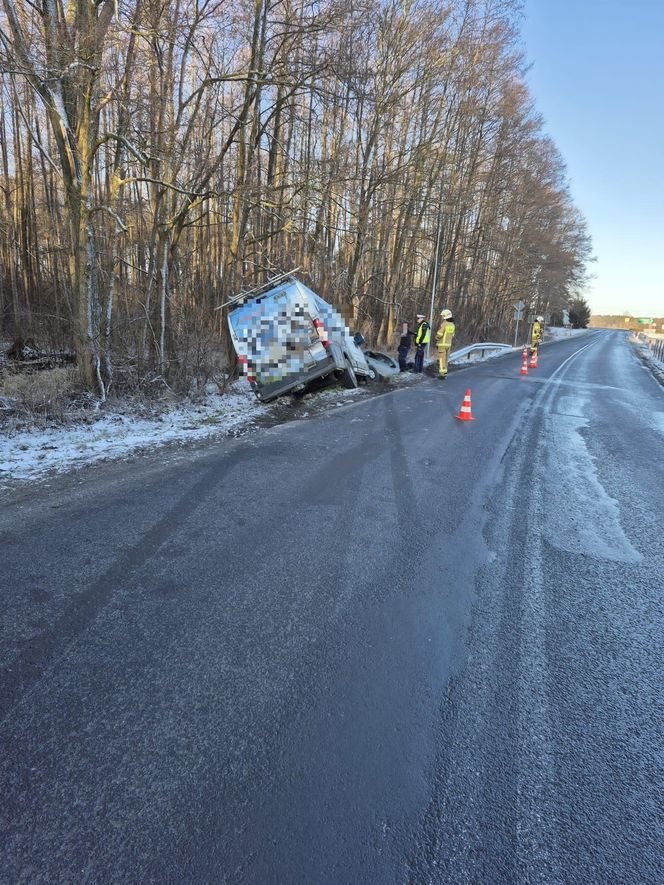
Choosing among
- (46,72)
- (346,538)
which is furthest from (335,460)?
(46,72)

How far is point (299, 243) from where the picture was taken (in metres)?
21.0

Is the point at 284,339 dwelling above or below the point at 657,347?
above

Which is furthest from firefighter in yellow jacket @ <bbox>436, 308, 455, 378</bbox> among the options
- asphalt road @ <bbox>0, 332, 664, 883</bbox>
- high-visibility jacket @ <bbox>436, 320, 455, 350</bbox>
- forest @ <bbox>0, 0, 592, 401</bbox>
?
asphalt road @ <bbox>0, 332, 664, 883</bbox>

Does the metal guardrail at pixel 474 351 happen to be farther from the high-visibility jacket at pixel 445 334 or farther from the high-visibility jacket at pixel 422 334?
the high-visibility jacket at pixel 445 334

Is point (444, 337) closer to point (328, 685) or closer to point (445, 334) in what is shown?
point (445, 334)

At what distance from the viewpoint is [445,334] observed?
47.4 ft

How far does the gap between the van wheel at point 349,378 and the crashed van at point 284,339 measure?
0.92 m

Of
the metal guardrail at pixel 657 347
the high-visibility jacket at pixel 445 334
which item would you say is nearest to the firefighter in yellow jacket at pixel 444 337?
the high-visibility jacket at pixel 445 334

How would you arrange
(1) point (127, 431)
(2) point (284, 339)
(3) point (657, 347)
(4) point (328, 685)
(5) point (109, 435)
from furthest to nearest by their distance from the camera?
(3) point (657, 347), (2) point (284, 339), (1) point (127, 431), (5) point (109, 435), (4) point (328, 685)

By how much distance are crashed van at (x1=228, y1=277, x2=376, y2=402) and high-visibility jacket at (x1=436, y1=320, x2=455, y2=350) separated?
5307 mm

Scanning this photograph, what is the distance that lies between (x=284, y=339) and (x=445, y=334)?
680 cm

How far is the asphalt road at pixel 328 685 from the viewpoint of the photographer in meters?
1.72

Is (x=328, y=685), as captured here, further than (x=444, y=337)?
No

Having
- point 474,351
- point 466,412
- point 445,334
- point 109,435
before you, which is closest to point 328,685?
point 109,435
